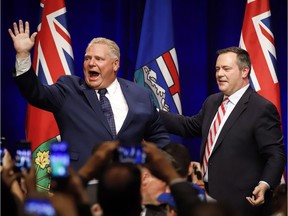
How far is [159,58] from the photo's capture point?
542cm

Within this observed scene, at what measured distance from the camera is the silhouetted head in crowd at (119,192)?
2.23 m

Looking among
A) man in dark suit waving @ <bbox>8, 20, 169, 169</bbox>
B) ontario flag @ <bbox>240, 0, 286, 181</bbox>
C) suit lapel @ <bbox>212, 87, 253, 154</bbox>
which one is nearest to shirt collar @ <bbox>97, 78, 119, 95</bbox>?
man in dark suit waving @ <bbox>8, 20, 169, 169</bbox>

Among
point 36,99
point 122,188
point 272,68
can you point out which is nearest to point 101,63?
point 36,99

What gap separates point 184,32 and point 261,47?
859 mm

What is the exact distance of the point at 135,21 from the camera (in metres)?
5.90

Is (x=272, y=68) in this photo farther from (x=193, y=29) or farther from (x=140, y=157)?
(x=140, y=157)

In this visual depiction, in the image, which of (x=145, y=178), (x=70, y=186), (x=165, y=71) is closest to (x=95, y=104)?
(x=145, y=178)

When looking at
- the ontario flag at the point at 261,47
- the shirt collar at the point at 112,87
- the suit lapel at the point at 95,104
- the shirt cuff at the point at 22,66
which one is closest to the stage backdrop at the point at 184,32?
the ontario flag at the point at 261,47

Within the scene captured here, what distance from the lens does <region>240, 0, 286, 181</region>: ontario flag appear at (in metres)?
5.19

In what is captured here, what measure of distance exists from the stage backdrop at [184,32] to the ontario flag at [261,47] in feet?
1.72

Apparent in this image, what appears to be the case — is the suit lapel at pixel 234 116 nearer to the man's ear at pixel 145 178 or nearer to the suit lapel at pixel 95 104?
the suit lapel at pixel 95 104

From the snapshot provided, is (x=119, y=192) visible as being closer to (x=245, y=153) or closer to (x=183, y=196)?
(x=183, y=196)

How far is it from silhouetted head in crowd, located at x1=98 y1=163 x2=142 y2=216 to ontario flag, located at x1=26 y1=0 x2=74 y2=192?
2923 mm

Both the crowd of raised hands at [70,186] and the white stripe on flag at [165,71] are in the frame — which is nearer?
the crowd of raised hands at [70,186]
